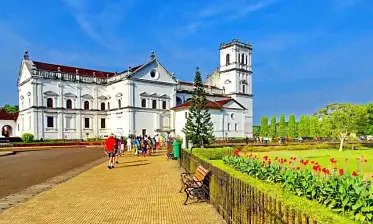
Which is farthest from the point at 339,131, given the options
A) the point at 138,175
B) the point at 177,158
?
the point at 138,175

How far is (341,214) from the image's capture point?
4328mm

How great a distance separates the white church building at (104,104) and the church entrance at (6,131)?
1691 millimetres

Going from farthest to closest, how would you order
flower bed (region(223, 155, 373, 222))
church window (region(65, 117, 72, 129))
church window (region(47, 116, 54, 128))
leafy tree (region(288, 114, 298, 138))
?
leafy tree (region(288, 114, 298, 138))
church window (region(65, 117, 72, 129))
church window (region(47, 116, 54, 128))
flower bed (region(223, 155, 373, 222))

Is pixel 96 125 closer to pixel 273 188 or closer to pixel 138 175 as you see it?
pixel 138 175

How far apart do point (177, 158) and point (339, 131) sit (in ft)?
94.0

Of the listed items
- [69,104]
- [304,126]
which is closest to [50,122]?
[69,104]

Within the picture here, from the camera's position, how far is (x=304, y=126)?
302ft

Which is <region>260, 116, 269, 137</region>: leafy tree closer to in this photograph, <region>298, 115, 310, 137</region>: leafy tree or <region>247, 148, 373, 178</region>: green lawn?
<region>298, 115, 310, 137</region>: leafy tree

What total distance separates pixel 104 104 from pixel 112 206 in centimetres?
6070

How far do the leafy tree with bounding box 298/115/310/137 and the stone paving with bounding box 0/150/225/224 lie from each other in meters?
81.8

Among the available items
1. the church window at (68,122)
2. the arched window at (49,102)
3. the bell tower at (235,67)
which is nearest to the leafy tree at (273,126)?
the bell tower at (235,67)

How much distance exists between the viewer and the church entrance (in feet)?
221

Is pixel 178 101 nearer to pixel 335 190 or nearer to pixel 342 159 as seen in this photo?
pixel 342 159

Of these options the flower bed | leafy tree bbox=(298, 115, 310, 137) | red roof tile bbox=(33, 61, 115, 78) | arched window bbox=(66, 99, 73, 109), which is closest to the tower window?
arched window bbox=(66, 99, 73, 109)
